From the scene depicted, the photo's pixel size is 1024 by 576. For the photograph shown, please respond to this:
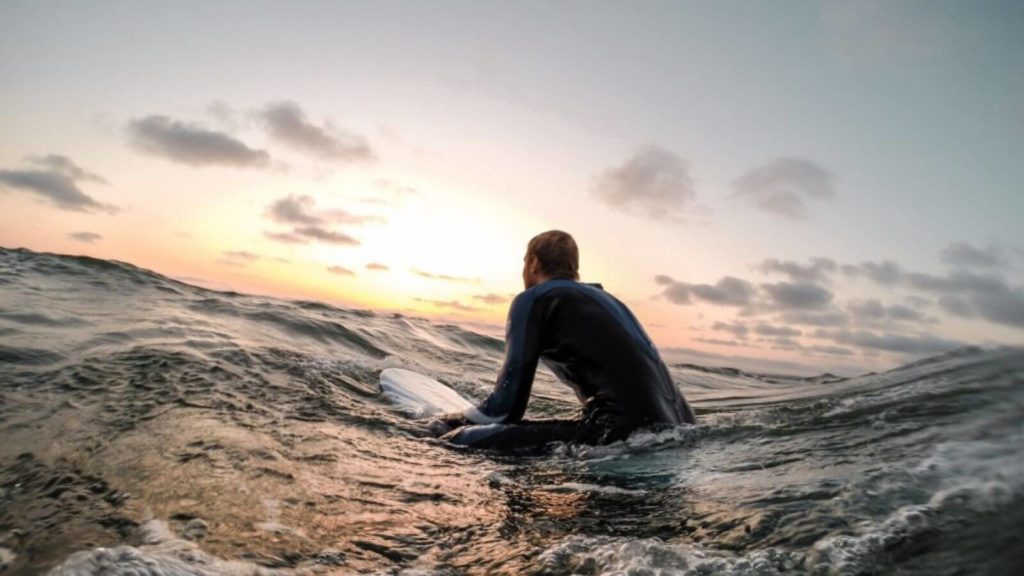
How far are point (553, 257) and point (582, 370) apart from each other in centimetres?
91

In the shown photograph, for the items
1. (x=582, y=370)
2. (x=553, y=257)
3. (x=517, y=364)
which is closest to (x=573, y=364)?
(x=582, y=370)

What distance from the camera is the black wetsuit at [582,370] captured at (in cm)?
421

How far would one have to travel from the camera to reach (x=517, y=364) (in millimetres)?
4520

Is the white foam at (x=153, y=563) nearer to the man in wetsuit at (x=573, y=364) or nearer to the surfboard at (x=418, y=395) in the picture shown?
the man in wetsuit at (x=573, y=364)

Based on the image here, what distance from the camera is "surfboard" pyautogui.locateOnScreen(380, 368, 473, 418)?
595 centimetres

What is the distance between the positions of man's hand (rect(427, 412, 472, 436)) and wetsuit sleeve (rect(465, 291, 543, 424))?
1.11 ft

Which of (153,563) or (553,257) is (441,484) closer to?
(153,563)

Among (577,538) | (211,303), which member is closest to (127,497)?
(577,538)

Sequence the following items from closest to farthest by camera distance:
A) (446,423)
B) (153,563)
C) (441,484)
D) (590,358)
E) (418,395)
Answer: (153,563)
(441,484)
(590,358)
(446,423)
(418,395)

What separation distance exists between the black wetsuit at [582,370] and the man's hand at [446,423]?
0.99ft

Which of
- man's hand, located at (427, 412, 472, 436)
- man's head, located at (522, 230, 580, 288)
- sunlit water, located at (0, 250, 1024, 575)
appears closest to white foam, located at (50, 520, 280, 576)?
sunlit water, located at (0, 250, 1024, 575)

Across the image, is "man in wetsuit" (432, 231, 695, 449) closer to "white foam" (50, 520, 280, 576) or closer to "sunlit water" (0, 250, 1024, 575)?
"sunlit water" (0, 250, 1024, 575)

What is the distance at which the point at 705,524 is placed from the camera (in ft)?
8.71

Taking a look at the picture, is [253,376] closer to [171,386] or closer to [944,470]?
[171,386]
